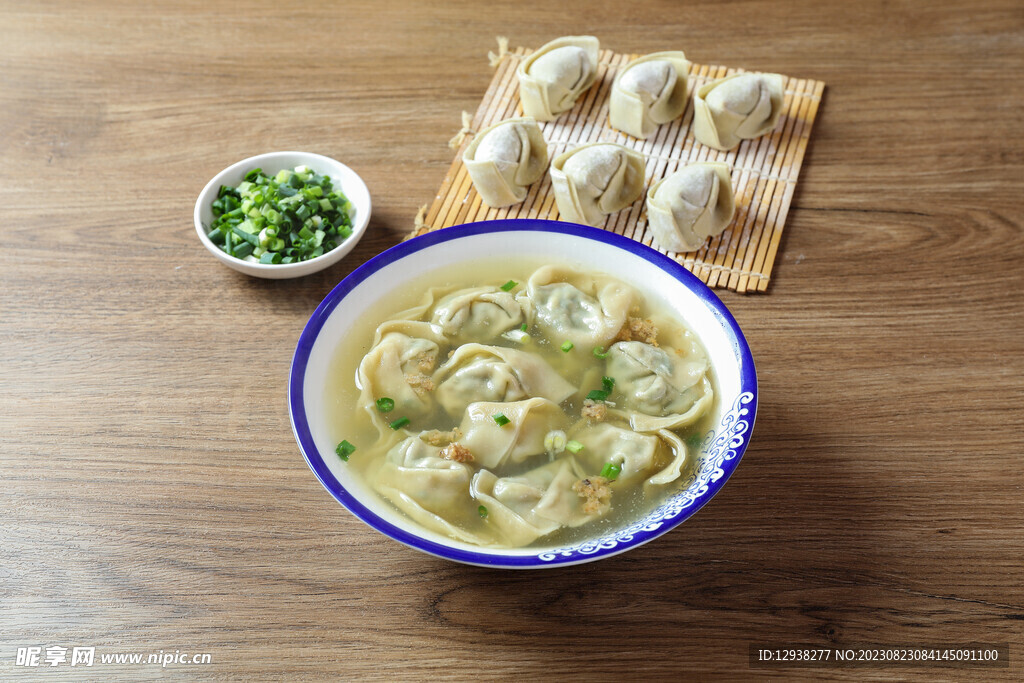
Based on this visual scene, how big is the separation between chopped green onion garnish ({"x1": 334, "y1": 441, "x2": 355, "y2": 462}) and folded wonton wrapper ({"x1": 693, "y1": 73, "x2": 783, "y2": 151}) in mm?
1630

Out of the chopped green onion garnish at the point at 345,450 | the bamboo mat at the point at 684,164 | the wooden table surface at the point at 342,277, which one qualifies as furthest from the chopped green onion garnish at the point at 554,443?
the bamboo mat at the point at 684,164

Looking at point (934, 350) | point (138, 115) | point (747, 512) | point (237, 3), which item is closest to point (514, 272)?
point (747, 512)

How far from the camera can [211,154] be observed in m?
2.82

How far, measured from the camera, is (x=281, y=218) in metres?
2.44

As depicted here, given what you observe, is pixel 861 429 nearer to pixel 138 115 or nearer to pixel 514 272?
pixel 514 272

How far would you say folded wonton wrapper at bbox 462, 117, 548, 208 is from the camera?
2.57m

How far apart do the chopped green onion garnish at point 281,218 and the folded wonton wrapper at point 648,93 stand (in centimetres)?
98

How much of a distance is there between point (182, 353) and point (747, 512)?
1594mm

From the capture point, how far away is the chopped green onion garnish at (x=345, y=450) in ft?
6.05

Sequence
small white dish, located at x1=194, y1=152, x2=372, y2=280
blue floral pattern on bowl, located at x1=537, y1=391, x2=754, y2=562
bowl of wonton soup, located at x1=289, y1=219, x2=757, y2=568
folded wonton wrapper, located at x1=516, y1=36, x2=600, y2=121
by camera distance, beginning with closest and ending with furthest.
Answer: blue floral pattern on bowl, located at x1=537, y1=391, x2=754, y2=562 → bowl of wonton soup, located at x1=289, y1=219, x2=757, y2=568 → small white dish, located at x1=194, y1=152, x2=372, y2=280 → folded wonton wrapper, located at x1=516, y1=36, x2=600, y2=121

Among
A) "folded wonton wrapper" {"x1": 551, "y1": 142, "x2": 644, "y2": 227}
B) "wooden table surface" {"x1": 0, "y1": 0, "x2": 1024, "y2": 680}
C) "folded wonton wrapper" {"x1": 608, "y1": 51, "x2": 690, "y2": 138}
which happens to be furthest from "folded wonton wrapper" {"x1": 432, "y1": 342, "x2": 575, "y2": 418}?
"folded wonton wrapper" {"x1": 608, "y1": 51, "x2": 690, "y2": 138}

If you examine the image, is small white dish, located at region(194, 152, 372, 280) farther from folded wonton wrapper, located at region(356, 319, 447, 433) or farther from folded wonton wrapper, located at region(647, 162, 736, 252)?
folded wonton wrapper, located at region(647, 162, 736, 252)

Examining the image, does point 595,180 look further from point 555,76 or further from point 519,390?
point 519,390

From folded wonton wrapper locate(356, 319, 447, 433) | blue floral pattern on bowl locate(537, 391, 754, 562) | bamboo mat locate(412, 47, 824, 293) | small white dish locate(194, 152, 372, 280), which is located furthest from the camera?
bamboo mat locate(412, 47, 824, 293)
